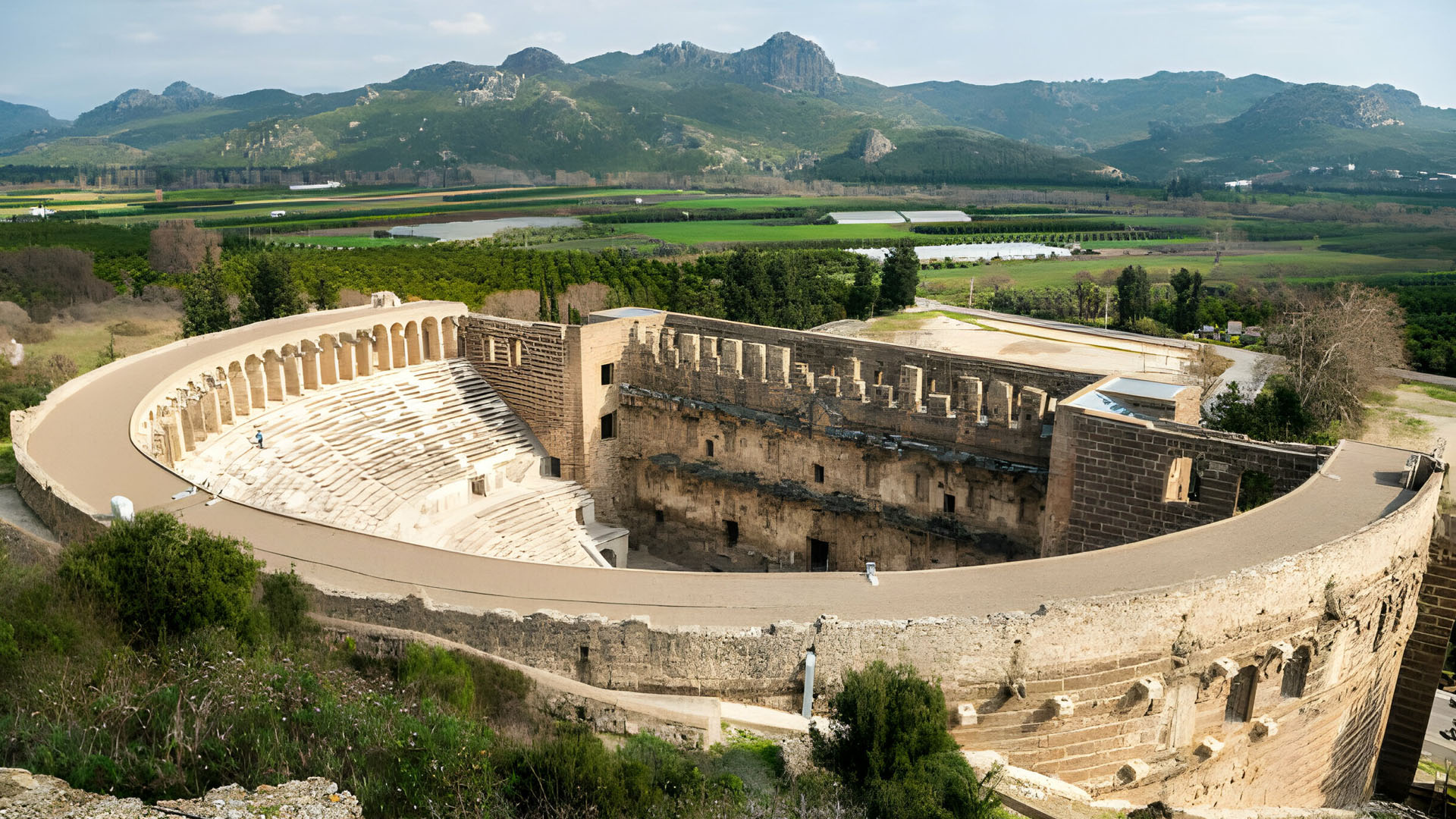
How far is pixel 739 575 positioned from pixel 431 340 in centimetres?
1816

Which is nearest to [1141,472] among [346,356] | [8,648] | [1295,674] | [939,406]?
[1295,674]

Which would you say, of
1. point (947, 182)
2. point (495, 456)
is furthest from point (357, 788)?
point (947, 182)

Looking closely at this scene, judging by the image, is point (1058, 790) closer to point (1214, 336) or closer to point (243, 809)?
point (243, 809)

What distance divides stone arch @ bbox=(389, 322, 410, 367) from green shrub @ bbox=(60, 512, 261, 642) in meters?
16.8

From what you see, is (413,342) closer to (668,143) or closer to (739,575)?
(739,575)

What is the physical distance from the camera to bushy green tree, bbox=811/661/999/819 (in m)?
10.2

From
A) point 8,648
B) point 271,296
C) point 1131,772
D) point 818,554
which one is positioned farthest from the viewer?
point 271,296

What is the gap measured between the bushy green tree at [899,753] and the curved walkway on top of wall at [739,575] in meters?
2.23

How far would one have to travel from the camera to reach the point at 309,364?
87.2ft

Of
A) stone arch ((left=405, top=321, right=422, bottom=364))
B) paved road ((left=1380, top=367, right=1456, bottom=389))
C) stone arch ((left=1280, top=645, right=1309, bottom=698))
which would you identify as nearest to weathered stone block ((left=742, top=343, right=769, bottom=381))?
stone arch ((left=405, top=321, right=422, bottom=364))

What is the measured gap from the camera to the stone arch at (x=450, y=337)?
30188 mm

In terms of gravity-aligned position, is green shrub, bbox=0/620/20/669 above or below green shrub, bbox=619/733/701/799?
above

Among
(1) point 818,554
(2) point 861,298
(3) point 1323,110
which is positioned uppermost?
(3) point 1323,110

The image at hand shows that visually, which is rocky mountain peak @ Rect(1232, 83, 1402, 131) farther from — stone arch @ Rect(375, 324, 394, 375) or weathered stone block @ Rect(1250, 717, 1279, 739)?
weathered stone block @ Rect(1250, 717, 1279, 739)
